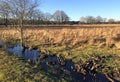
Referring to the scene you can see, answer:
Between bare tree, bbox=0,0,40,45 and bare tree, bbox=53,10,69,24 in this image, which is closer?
bare tree, bbox=0,0,40,45

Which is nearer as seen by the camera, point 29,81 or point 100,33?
point 29,81

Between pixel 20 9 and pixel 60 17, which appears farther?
pixel 60 17

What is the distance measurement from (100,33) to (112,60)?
40.3 feet

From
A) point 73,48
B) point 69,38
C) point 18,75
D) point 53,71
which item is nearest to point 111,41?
point 73,48

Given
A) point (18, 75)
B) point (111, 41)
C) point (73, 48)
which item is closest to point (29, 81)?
point (18, 75)

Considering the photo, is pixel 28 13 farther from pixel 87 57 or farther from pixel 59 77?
pixel 59 77

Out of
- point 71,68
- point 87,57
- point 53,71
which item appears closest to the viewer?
point 53,71

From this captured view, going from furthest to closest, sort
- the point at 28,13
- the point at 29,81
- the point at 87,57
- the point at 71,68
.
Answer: the point at 28,13 → the point at 87,57 → the point at 71,68 → the point at 29,81

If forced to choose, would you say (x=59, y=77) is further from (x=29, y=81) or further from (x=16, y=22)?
(x=16, y=22)

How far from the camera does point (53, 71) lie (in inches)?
536

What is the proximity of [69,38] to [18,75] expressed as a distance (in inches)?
589

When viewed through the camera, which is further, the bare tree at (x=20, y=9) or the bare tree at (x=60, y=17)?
the bare tree at (x=60, y=17)

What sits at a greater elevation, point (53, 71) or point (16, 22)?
point (16, 22)

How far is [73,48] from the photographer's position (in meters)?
21.8
